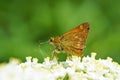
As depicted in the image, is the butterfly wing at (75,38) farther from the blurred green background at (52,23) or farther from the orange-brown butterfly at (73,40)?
the blurred green background at (52,23)

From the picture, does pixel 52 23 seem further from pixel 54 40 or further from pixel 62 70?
pixel 62 70

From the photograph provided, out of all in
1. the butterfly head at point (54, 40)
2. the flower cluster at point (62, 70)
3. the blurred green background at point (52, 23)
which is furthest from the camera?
the blurred green background at point (52, 23)

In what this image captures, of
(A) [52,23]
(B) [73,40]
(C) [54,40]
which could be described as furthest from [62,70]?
(A) [52,23]

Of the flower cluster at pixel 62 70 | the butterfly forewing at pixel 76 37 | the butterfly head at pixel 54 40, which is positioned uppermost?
the butterfly forewing at pixel 76 37

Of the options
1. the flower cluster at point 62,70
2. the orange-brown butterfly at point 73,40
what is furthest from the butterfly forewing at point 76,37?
the flower cluster at point 62,70

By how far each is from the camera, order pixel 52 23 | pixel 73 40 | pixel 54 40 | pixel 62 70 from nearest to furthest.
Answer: pixel 62 70 < pixel 54 40 < pixel 73 40 < pixel 52 23

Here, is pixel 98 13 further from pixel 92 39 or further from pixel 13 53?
pixel 13 53

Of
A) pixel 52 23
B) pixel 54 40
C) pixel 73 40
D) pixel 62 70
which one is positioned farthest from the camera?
pixel 52 23

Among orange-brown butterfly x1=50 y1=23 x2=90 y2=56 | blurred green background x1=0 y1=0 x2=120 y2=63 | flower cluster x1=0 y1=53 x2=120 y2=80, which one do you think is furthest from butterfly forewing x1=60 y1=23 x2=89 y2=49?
blurred green background x1=0 y1=0 x2=120 y2=63
